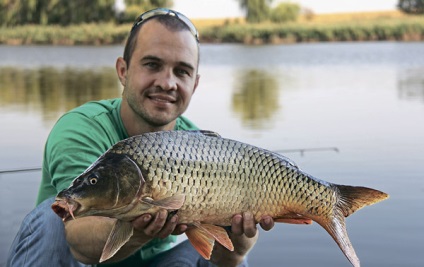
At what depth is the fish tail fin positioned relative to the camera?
196 cm

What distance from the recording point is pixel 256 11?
40.3 meters

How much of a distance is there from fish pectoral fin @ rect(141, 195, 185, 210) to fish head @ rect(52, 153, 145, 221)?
0.10 feet

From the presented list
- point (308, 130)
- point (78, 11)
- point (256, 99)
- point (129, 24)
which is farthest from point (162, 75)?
point (78, 11)

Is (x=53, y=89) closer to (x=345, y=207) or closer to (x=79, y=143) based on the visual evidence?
(x=79, y=143)

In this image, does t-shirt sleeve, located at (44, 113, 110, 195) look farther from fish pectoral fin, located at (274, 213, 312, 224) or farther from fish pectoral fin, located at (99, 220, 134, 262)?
fish pectoral fin, located at (274, 213, 312, 224)

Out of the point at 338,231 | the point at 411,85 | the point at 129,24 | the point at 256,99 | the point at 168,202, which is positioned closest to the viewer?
the point at 168,202

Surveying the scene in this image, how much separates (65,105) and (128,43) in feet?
26.7

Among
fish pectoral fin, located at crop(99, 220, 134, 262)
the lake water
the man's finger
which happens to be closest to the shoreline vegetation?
the lake water

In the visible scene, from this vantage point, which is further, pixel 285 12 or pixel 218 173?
pixel 285 12

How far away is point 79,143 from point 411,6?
1914 inches

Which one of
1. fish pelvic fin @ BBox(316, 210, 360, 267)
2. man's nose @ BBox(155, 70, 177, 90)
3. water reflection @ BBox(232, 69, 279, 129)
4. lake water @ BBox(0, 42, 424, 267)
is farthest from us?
water reflection @ BBox(232, 69, 279, 129)

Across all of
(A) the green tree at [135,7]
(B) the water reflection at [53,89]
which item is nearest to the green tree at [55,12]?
(A) the green tree at [135,7]

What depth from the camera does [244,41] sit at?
1505 inches

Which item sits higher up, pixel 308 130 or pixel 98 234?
pixel 98 234
